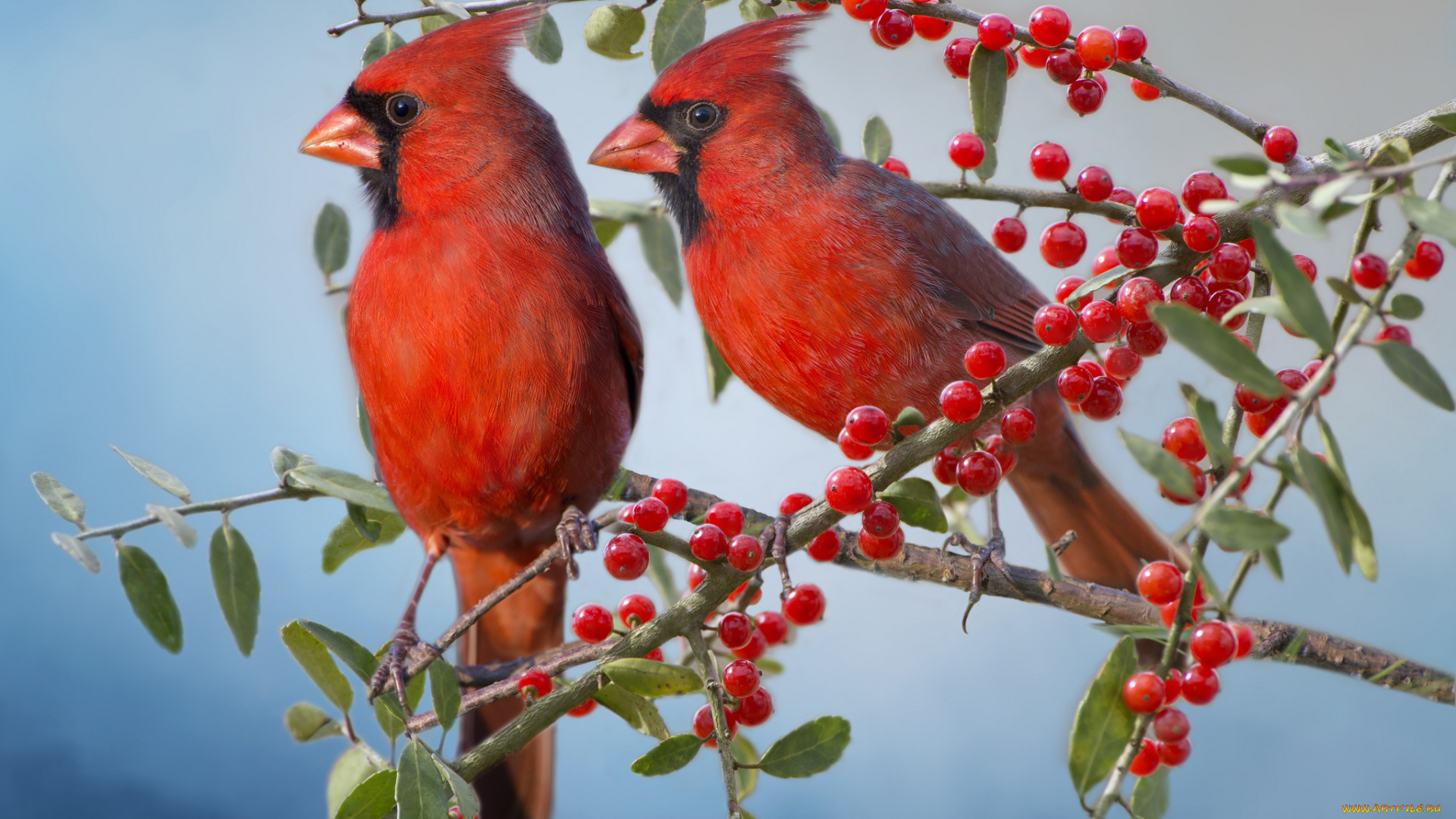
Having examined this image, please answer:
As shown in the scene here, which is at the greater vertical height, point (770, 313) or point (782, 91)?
point (782, 91)

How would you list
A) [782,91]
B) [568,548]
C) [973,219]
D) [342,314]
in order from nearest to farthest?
1. [568,548]
2. [782,91]
3. [342,314]
4. [973,219]

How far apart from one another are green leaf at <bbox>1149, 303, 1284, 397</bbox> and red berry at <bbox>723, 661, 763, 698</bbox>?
482 mm

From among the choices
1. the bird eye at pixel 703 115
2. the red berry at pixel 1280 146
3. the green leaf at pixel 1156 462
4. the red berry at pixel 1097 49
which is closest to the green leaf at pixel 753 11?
the bird eye at pixel 703 115

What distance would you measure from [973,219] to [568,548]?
2.92 ft

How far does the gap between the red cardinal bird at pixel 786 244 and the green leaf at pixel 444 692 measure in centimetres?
39

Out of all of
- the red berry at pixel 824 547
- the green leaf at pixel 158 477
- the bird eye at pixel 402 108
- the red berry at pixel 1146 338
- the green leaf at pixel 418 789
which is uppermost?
the bird eye at pixel 402 108

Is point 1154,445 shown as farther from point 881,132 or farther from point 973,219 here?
point 973,219

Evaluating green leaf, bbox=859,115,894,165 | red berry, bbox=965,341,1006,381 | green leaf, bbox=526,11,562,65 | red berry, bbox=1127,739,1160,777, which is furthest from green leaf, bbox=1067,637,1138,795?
green leaf, bbox=526,11,562,65

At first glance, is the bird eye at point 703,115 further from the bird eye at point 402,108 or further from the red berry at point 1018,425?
the red berry at point 1018,425

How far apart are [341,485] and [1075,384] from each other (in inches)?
22.1

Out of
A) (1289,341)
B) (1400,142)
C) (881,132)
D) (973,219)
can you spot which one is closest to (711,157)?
(881,132)

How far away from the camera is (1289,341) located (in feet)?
5.27

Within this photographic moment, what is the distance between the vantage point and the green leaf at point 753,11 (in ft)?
3.75

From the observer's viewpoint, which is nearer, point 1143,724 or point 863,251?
point 1143,724
